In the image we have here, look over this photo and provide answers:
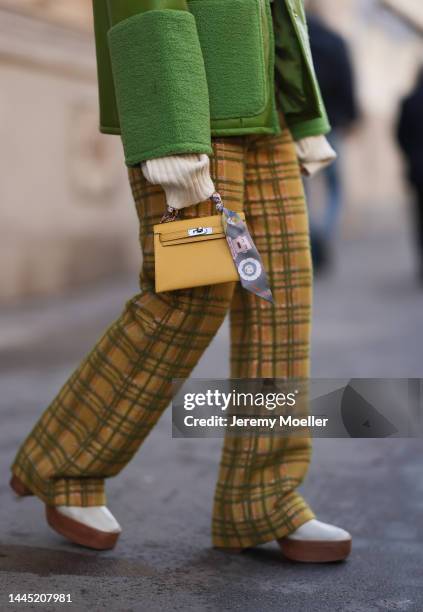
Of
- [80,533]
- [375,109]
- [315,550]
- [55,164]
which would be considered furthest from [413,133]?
[375,109]

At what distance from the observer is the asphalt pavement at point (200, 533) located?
7.36 feet

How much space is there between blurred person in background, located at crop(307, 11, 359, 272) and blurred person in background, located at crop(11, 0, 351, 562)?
5218mm

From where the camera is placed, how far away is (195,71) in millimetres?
2168

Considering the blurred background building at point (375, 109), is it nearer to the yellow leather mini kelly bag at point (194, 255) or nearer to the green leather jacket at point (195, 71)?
the green leather jacket at point (195, 71)

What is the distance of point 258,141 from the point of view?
2.39 m

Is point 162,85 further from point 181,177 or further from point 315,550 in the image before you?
point 315,550

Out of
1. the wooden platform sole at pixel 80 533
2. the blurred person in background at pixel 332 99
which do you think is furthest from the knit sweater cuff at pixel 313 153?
the blurred person in background at pixel 332 99

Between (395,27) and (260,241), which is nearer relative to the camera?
(260,241)

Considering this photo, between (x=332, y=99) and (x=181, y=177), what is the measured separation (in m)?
6.30

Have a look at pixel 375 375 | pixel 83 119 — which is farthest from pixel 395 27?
pixel 375 375

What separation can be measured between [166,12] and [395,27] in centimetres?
1726

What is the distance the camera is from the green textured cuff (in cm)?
213

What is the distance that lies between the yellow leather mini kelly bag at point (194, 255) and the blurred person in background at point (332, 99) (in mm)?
5480

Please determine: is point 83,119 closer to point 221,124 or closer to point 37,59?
point 37,59
